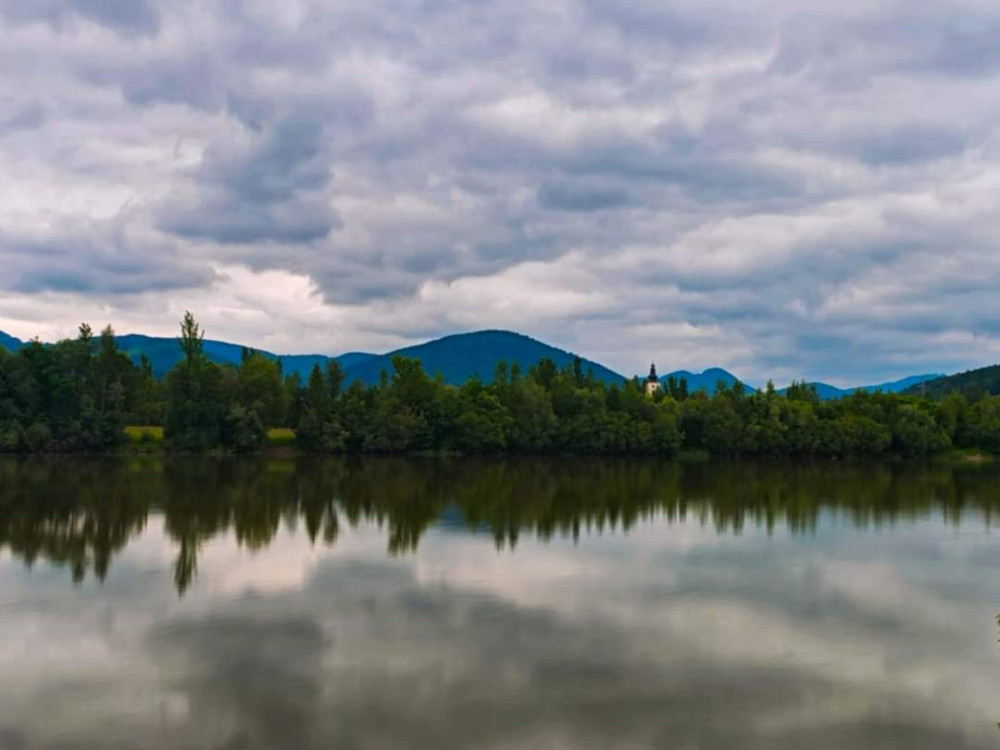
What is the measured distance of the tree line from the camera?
80625 mm

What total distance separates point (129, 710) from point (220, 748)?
2552 millimetres

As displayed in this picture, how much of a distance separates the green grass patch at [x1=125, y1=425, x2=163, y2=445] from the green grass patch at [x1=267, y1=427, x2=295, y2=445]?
440 inches

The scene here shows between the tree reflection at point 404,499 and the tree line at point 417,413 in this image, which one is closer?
the tree reflection at point 404,499

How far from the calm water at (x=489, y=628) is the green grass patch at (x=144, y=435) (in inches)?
1696

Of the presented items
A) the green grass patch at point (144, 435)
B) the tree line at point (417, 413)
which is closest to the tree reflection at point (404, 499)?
the tree line at point (417, 413)

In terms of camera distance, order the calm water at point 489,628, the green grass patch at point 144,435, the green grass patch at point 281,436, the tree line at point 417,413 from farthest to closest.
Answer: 1. the green grass patch at point 281,436
2. the green grass patch at point 144,435
3. the tree line at point 417,413
4. the calm water at point 489,628

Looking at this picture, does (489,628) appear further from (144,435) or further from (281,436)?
(144,435)

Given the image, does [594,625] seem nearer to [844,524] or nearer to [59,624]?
[59,624]

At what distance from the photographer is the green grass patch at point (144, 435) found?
82812 mm

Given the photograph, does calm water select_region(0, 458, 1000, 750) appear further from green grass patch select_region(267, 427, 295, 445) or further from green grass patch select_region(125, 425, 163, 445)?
green grass patch select_region(267, 427, 295, 445)

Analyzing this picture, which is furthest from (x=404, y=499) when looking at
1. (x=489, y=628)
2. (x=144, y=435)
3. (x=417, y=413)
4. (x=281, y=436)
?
(x=144, y=435)

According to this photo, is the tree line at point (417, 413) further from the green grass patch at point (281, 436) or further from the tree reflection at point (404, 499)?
the tree reflection at point (404, 499)

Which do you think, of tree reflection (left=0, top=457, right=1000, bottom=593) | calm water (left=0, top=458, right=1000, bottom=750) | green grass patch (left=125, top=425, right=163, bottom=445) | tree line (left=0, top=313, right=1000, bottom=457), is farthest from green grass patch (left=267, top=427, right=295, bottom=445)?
calm water (left=0, top=458, right=1000, bottom=750)

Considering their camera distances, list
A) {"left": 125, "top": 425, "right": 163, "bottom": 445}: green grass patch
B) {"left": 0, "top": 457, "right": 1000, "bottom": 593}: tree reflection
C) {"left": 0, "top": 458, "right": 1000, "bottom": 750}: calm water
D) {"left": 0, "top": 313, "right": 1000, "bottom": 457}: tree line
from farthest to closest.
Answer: {"left": 125, "top": 425, "right": 163, "bottom": 445}: green grass patch → {"left": 0, "top": 313, "right": 1000, "bottom": 457}: tree line → {"left": 0, "top": 457, "right": 1000, "bottom": 593}: tree reflection → {"left": 0, "top": 458, "right": 1000, "bottom": 750}: calm water
